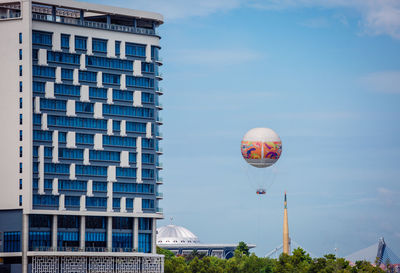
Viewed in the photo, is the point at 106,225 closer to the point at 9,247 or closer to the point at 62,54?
the point at 9,247

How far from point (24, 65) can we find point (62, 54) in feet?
25.4

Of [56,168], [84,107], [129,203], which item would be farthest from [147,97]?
[56,168]

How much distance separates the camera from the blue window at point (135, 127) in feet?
589

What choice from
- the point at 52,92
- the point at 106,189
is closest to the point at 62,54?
the point at 52,92

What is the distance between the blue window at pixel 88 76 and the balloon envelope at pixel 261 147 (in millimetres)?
29997

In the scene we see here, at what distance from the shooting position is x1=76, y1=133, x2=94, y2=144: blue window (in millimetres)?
174250

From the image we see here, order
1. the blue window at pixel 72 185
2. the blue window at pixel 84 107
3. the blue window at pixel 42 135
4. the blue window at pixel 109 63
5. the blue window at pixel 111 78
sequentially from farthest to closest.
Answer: the blue window at pixel 111 78 → the blue window at pixel 109 63 → the blue window at pixel 84 107 → the blue window at pixel 72 185 → the blue window at pixel 42 135

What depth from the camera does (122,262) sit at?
577ft

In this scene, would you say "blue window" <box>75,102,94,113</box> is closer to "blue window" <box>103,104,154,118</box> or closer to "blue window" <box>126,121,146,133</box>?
"blue window" <box>103,104,154,118</box>

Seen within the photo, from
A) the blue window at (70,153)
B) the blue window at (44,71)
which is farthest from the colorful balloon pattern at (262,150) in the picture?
the blue window at (44,71)

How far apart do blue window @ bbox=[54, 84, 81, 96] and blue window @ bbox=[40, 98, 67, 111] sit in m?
1.62

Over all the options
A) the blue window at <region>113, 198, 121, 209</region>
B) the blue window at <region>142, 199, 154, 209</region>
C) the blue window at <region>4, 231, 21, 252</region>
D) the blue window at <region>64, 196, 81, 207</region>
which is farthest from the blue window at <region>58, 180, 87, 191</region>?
the blue window at <region>142, 199, 154, 209</region>

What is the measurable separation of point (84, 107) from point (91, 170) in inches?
451

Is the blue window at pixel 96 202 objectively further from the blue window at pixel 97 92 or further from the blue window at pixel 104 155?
the blue window at pixel 97 92
